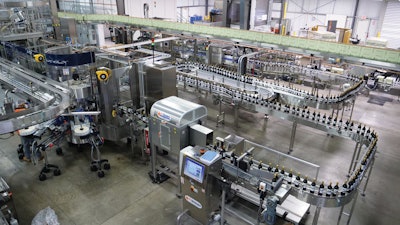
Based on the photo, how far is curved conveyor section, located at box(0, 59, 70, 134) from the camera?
407cm

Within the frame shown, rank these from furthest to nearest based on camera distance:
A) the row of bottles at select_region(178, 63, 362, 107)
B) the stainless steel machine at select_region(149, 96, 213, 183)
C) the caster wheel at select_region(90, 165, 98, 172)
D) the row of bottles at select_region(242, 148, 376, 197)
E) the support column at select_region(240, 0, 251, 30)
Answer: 1. the support column at select_region(240, 0, 251, 30)
2. the row of bottles at select_region(178, 63, 362, 107)
3. the caster wheel at select_region(90, 165, 98, 172)
4. the stainless steel machine at select_region(149, 96, 213, 183)
5. the row of bottles at select_region(242, 148, 376, 197)

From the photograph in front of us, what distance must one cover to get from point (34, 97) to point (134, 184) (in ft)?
8.66

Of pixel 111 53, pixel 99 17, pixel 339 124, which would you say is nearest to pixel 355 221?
pixel 339 124

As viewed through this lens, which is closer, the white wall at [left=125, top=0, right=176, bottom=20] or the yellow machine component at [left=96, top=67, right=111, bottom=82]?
the yellow machine component at [left=96, top=67, right=111, bottom=82]

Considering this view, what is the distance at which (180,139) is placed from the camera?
17.2ft

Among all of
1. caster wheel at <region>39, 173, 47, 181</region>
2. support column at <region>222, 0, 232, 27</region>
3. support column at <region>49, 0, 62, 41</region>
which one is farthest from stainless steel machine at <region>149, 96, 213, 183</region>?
support column at <region>49, 0, 62, 41</region>

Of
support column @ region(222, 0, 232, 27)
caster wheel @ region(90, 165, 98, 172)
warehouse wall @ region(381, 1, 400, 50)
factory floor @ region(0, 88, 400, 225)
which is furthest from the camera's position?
warehouse wall @ region(381, 1, 400, 50)

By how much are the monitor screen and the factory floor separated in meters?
1.25

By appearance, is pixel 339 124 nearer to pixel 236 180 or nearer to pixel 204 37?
pixel 236 180

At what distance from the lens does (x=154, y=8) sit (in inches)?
878

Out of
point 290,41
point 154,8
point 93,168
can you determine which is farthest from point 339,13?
point 93,168

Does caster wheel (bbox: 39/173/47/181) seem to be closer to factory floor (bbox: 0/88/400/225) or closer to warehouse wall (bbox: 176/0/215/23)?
factory floor (bbox: 0/88/400/225)

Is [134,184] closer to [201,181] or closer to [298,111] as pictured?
[201,181]

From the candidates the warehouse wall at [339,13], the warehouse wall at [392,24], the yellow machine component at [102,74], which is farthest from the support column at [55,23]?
the warehouse wall at [392,24]
